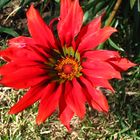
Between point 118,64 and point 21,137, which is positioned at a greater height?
point 118,64

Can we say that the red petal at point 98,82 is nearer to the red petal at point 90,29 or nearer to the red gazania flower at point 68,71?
the red gazania flower at point 68,71

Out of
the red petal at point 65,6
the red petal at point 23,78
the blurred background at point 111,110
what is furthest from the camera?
the blurred background at point 111,110

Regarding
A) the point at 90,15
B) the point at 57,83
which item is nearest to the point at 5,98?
the point at 90,15

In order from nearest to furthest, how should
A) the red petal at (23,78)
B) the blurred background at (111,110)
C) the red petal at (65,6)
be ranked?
the red petal at (23,78), the red petal at (65,6), the blurred background at (111,110)

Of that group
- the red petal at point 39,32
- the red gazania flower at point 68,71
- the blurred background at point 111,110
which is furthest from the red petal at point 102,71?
the blurred background at point 111,110

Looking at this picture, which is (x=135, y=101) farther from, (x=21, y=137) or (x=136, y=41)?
(x=21, y=137)

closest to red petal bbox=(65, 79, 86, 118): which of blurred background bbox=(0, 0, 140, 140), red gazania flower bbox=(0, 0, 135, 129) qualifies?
red gazania flower bbox=(0, 0, 135, 129)

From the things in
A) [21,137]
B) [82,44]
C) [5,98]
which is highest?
[82,44]
